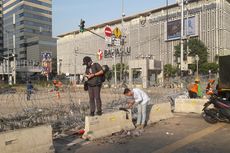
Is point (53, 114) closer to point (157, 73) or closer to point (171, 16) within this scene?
point (157, 73)

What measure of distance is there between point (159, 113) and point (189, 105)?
2.58 metres

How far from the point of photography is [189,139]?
28.9 feet

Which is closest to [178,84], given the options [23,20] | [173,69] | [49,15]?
[173,69]

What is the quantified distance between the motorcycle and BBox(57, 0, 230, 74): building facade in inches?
2012

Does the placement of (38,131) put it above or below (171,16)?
below

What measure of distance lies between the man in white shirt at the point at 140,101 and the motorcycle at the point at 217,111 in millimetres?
2279

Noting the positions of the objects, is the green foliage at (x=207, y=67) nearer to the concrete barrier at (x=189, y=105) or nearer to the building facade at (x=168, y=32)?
the building facade at (x=168, y=32)

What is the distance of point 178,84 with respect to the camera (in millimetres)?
22125

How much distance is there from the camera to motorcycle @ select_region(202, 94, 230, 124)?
10.6 m

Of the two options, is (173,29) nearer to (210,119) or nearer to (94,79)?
(210,119)

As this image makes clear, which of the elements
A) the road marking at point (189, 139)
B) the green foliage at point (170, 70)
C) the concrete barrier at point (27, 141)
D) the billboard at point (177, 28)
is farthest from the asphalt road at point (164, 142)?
the billboard at point (177, 28)

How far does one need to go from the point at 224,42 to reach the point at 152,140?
7506cm

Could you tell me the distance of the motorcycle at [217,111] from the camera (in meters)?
10.6

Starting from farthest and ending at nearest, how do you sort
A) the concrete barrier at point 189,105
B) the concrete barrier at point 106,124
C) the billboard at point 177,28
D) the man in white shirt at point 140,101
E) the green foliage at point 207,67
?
the billboard at point 177,28 → the green foliage at point 207,67 → the concrete barrier at point 189,105 → the man in white shirt at point 140,101 → the concrete barrier at point 106,124
